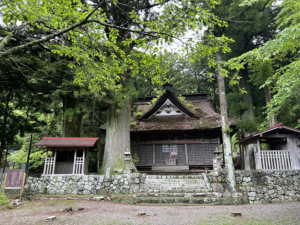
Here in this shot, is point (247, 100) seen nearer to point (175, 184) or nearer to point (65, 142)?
point (175, 184)

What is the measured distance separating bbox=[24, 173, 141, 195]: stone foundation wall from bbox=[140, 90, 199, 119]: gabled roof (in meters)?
5.80

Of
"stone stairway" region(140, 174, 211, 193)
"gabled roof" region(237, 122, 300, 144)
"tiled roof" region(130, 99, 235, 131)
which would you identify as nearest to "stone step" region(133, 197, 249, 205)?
"stone stairway" region(140, 174, 211, 193)

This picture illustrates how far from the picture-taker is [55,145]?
9.77 m

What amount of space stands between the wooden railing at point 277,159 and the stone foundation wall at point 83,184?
21.1ft

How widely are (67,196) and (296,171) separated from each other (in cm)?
1097

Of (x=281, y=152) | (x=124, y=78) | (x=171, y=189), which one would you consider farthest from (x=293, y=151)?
Result: (x=124, y=78)

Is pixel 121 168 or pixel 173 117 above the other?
pixel 173 117

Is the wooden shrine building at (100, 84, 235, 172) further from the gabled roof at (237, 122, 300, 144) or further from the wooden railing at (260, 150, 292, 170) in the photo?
the wooden railing at (260, 150, 292, 170)

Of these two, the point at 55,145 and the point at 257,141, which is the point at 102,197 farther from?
the point at 257,141

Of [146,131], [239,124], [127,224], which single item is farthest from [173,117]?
[127,224]

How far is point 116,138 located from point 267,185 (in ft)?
25.8

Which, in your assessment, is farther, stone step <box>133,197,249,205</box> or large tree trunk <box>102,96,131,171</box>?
large tree trunk <box>102,96,131,171</box>

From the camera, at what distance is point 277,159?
9.62 meters

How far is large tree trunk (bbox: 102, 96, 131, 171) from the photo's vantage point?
34.4 feet
